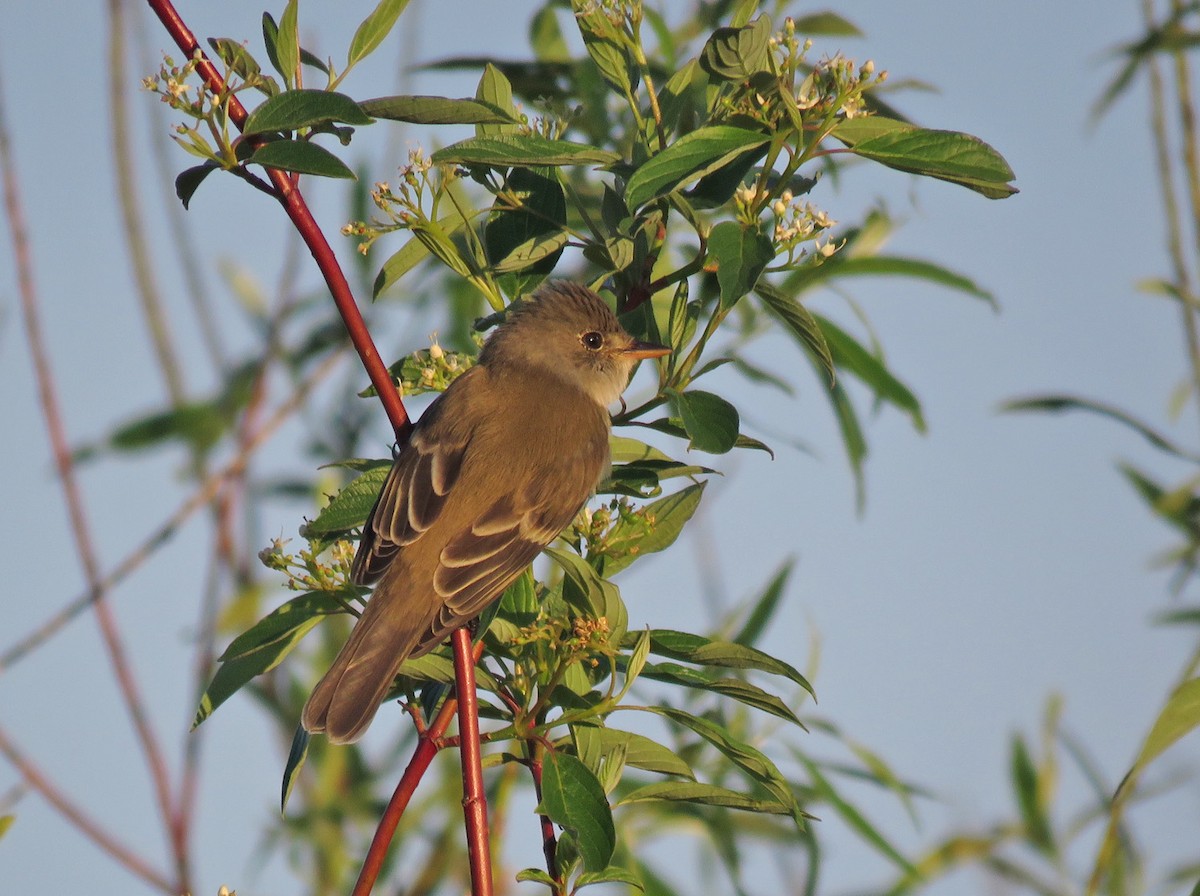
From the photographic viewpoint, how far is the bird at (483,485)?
3055 mm

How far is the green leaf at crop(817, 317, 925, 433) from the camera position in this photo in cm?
416

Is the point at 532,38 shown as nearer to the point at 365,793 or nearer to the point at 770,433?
the point at 770,433

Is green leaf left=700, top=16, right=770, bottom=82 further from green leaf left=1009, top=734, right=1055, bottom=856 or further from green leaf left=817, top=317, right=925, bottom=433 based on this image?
green leaf left=1009, top=734, right=1055, bottom=856

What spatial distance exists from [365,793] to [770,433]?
1913 millimetres

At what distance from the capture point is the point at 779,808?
8.34 feet

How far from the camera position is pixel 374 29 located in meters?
2.71

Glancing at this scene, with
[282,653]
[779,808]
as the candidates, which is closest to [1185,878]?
[779,808]

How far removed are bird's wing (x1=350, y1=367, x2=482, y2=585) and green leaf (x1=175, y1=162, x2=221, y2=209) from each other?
37.0 inches

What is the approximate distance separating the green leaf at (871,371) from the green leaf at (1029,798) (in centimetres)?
154

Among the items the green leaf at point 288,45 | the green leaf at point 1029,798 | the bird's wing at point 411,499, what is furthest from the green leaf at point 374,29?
the green leaf at point 1029,798

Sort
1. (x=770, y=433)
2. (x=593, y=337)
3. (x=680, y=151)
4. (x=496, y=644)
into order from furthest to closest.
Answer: (x=593, y=337), (x=770, y=433), (x=496, y=644), (x=680, y=151)

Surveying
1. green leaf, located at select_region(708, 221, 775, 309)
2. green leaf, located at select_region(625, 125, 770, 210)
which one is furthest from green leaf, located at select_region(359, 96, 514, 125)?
green leaf, located at select_region(708, 221, 775, 309)

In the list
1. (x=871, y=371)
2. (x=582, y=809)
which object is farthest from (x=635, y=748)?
(x=871, y=371)

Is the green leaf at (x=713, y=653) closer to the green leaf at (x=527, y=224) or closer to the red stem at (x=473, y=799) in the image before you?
the red stem at (x=473, y=799)
